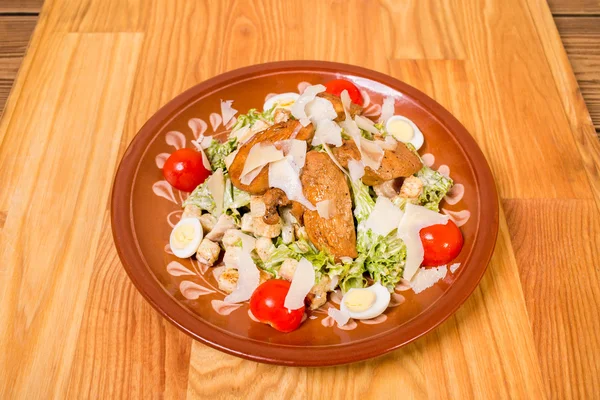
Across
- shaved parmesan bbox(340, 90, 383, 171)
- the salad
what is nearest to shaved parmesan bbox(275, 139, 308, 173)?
the salad

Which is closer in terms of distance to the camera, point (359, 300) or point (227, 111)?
point (359, 300)

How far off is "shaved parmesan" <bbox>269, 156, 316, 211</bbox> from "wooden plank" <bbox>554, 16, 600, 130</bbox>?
7.19ft

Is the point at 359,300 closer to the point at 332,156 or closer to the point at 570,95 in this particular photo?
the point at 332,156

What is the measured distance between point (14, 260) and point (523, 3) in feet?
12.3

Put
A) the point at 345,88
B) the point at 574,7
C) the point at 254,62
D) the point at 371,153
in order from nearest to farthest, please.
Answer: the point at 371,153 < the point at 345,88 < the point at 254,62 < the point at 574,7

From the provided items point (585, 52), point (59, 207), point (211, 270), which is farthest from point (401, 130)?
point (585, 52)

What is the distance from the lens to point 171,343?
2.45 metres

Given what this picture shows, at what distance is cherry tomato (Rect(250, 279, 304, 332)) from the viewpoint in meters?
2.23

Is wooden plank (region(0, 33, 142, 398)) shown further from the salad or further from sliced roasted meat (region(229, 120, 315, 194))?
sliced roasted meat (region(229, 120, 315, 194))

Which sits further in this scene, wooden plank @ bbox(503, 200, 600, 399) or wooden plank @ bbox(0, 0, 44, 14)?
wooden plank @ bbox(0, 0, 44, 14)

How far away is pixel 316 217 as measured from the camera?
7.95 feet

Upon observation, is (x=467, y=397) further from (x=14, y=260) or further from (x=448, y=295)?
(x=14, y=260)

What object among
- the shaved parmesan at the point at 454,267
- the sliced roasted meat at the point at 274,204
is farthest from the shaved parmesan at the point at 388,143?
the shaved parmesan at the point at 454,267

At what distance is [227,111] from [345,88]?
65 cm
